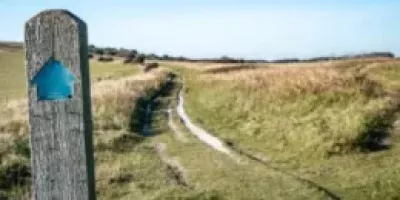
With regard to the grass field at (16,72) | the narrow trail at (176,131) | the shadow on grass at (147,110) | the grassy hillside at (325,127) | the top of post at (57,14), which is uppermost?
the top of post at (57,14)

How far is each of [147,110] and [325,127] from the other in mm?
10075

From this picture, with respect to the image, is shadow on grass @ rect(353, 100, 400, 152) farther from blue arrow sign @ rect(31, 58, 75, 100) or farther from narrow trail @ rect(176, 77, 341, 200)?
blue arrow sign @ rect(31, 58, 75, 100)

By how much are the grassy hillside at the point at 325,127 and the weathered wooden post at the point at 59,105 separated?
5.28 m

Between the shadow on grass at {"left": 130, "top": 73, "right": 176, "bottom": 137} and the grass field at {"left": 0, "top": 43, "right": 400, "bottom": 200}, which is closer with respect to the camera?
the grass field at {"left": 0, "top": 43, "right": 400, "bottom": 200}

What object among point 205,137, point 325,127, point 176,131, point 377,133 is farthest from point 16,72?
point 377,133

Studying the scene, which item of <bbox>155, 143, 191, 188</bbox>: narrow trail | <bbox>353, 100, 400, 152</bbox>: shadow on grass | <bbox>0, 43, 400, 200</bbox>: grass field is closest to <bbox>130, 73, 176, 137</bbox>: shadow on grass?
<bbox>0, 43, 400, 200</bbox>: grass field

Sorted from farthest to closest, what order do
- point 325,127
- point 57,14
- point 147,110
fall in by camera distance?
point 147,110 → point 325,127 → point 57,14

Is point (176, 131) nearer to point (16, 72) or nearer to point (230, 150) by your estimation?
point (230, 150)

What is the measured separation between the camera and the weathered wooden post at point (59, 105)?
381 cm

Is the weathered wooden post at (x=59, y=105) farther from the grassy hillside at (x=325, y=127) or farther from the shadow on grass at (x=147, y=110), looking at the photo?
the shadow on grass at (x=147, y=110)

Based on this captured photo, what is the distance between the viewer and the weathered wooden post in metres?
3.81

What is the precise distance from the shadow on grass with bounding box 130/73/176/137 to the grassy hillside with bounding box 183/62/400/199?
1550 millimetres

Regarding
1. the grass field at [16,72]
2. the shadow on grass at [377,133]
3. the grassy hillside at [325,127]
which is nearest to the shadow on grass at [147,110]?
the grassy hillside at [325,127]

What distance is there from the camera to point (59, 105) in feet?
12.7
